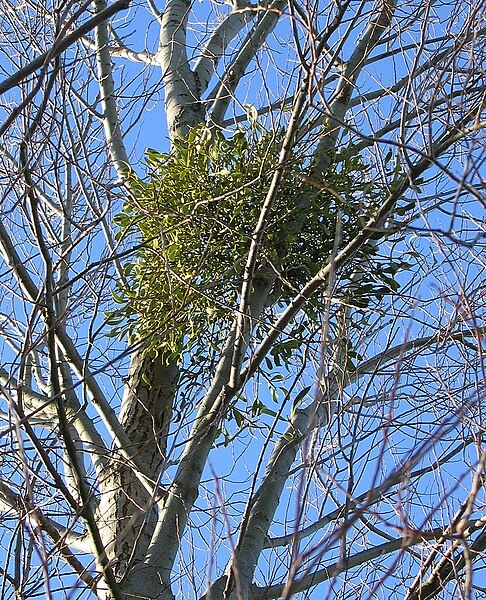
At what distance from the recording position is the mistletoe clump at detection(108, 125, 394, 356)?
213cm

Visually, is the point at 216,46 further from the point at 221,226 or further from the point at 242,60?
the point at 221,226

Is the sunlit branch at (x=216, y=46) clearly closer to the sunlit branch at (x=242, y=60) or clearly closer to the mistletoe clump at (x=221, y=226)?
the sunlit branch at (x=242, y=60)

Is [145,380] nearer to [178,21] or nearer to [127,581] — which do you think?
[127,581]

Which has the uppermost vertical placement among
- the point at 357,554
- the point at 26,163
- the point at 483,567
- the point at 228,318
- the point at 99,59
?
the point at 99,59

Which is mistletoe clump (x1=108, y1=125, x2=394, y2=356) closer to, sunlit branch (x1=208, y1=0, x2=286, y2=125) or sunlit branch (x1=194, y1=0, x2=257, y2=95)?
sunlit branch (x1=208, y1=0, x2=286, y2=125)

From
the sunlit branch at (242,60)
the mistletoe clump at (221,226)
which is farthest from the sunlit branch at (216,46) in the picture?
the mistletoe clump at (221,226)

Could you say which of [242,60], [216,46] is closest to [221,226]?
[242,60]

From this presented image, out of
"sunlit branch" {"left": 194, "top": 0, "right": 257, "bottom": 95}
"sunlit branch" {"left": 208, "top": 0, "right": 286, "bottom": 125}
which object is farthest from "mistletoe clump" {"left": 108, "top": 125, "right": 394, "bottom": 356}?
"sunlit branch" {"left": 194, "top": 0, "right": 257, "bottom": 95}

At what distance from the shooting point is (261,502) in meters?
2.21

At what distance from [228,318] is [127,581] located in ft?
2.25

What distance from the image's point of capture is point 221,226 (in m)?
2.16

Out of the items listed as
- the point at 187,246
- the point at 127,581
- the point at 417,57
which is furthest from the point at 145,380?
the point at 417,57

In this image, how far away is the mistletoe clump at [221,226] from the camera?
213 centimetres

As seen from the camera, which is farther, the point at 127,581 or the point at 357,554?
the point at 357,554
